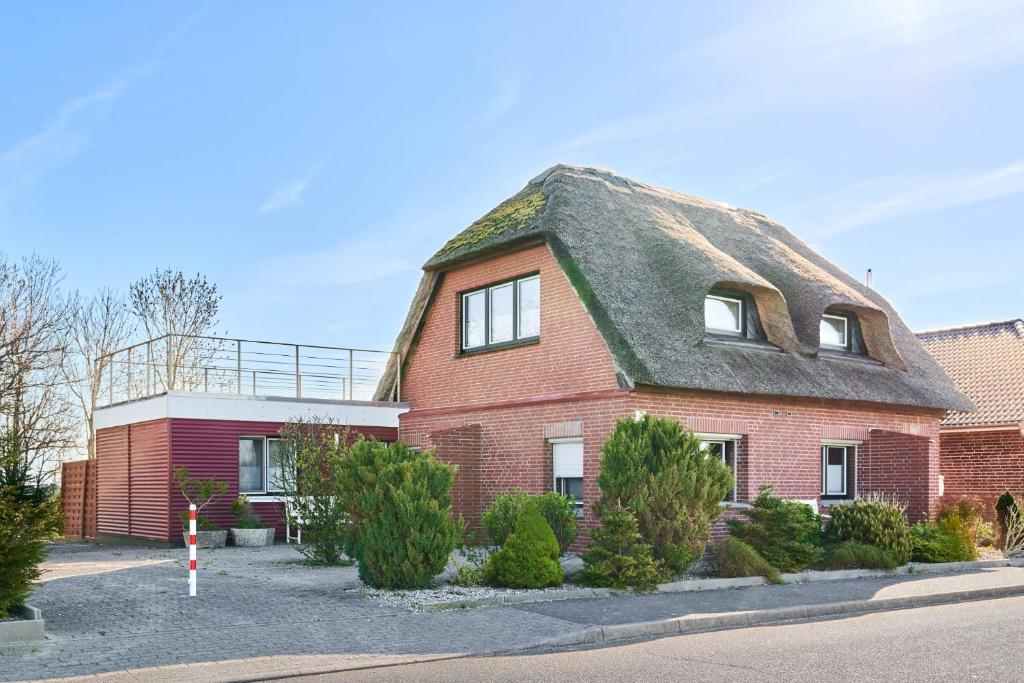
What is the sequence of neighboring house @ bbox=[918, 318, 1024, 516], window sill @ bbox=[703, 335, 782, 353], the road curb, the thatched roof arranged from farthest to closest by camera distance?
neighboring house @ bbox=[918, 318, 1024, 516] → window sill @ bbox=[703, 335, 782, 353] → the thatched roof → the road curb

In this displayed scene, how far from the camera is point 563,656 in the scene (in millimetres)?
9477

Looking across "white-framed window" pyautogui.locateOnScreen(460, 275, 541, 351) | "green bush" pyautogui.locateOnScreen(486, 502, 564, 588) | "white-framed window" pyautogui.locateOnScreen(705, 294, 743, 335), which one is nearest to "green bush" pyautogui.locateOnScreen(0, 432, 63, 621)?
"green bush" pyautogui.locateOnScreen(486, 502, 564, 588)

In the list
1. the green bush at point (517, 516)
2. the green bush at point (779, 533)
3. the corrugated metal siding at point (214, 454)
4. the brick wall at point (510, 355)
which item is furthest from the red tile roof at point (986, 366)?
the corrugated metal siding at point (214, 454)

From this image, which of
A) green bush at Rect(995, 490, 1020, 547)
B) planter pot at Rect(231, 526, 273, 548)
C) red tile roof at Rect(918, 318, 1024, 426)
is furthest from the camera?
red tile roof at Rect(918, 318, 1024, 426)

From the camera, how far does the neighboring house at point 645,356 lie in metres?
17.6

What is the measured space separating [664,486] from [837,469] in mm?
8001

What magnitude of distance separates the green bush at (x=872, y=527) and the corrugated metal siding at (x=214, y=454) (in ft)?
38.1

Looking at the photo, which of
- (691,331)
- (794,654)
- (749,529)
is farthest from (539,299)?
(794,654)

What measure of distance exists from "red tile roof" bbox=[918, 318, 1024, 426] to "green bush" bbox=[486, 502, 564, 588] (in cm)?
1378

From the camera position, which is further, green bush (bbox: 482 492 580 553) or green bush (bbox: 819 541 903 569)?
green bush (bbox: 819 541 903 569)

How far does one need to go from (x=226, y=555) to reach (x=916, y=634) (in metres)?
12.5

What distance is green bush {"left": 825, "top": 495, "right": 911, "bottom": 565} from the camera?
16781 mm

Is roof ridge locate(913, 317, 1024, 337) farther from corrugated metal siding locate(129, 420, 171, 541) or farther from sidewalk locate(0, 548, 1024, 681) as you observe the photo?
corrugated metal siding locate(129, 420, 171, 541)

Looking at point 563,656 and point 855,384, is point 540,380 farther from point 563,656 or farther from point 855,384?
point 563,656
